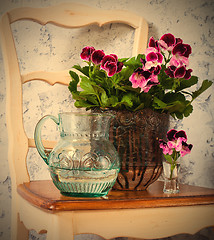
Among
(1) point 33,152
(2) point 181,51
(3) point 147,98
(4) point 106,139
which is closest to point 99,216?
(4) point 106,139

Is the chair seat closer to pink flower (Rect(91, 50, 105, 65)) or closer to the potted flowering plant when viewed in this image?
the potted flowering plant

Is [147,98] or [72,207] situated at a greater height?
[147,98]

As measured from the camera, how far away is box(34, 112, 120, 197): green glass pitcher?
0.57 metres

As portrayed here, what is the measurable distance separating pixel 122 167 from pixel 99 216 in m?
0.15

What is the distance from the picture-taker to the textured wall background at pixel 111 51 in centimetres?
102

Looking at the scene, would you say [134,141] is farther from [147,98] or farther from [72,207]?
[72,207]

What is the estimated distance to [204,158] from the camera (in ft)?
3.44

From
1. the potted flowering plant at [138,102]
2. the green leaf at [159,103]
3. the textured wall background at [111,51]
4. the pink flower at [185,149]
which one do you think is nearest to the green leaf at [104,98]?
the potted flowering plant at [138,102]

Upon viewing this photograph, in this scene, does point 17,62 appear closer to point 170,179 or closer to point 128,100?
point 128,100

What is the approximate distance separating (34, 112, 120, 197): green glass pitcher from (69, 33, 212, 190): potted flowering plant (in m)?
0.06

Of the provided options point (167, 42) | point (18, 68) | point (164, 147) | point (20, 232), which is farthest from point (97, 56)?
point (20, 232)

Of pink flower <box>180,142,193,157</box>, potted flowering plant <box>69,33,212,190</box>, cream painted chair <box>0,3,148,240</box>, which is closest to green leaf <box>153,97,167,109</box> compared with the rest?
potted flowering plant <box>69,33,212,190</box>

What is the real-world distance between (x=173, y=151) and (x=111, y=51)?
1.66 feet

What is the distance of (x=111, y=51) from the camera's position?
3.54ft
